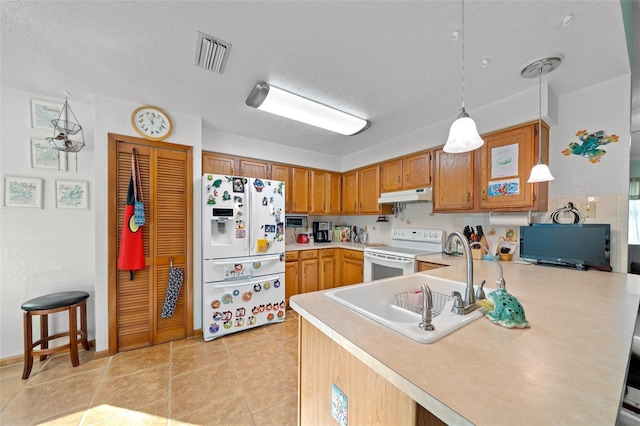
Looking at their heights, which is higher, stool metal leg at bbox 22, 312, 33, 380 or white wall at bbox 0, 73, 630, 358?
white wall at bbox 0, 73, 630, 358

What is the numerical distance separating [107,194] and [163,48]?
4.83 ft

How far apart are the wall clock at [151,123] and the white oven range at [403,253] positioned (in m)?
2.68

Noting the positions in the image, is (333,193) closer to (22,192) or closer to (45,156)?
(45,156)

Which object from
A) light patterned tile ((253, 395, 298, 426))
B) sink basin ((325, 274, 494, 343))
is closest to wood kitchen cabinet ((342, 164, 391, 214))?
sink basin ((325, 274, 494, 343))

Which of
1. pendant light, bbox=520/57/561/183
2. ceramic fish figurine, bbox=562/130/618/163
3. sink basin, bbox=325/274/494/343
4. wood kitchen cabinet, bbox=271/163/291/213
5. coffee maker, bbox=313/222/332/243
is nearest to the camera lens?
sink basin, bbox=325/274/494/343

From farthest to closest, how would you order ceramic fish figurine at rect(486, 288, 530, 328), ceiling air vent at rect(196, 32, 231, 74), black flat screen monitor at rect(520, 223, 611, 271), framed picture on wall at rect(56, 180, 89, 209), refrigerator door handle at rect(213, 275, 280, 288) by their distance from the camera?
refrigerator door handle at rect(213, 275, 280, 288) < framed picture on wall at rect(56, 180, 89, 209) < black flat screen monitor at rect(520, 223, 611, 271) < ceiling air vent at rect(196, 32, 231, 74) < ceramic fish figurine at rect(486, 288, 530, 328)

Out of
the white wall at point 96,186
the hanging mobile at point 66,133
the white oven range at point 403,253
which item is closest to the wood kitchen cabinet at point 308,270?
the white oven range at point 403,253

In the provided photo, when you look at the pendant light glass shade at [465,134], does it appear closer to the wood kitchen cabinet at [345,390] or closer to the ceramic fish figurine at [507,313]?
the ceramic fish figurine at [507,313]

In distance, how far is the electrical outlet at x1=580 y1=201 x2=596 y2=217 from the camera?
185 centimetres

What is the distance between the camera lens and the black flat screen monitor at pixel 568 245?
1.70 meters

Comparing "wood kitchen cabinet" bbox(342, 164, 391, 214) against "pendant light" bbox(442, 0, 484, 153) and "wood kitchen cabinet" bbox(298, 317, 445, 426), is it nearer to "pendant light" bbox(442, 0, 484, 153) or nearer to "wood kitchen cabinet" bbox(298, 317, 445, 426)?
"pendant light" bbox(442, 0, 484, 153)

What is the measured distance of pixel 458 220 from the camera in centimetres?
272

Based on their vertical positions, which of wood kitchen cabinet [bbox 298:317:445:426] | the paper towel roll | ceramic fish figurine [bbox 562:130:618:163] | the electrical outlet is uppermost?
ceramic fish figurine [bbox 562:130:618:163]

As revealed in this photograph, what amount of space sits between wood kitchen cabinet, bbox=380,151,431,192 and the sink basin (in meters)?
1.63
